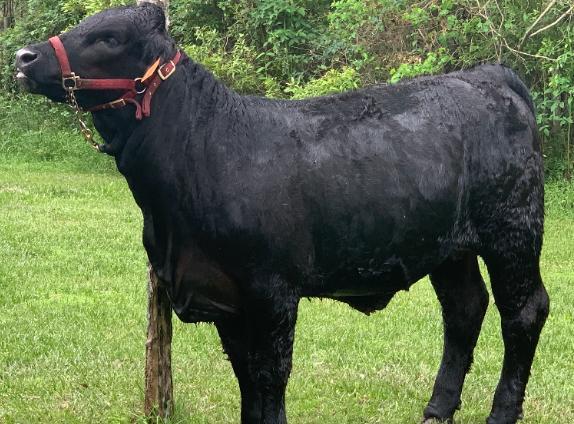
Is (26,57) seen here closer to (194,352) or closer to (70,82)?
(70,82)

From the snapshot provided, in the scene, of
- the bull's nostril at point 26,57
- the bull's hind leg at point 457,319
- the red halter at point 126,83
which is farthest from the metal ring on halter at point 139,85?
the bull's hind leg at point 457,319

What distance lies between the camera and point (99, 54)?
367cm

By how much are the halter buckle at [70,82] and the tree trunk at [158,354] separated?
1416 mm

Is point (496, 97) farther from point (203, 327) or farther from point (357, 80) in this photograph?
point (357, 80)

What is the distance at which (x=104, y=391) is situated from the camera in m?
5.68

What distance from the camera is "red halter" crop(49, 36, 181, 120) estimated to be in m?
3.63

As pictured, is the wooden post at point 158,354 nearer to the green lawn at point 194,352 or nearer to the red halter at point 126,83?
the green lawn at point 194,352

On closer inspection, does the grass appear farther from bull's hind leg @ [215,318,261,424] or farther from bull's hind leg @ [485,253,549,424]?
bull's hind leg @ [215,318,261,424]

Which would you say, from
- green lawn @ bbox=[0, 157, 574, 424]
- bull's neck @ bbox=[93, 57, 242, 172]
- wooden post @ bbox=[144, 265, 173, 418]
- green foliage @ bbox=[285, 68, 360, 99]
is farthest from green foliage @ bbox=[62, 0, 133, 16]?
bull's neck @ bbox=[93, 57, 242, 172]

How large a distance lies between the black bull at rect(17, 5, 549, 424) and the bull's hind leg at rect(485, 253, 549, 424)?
0.6 inches

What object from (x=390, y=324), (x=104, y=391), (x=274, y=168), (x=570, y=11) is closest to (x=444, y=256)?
(x=274, y=168)

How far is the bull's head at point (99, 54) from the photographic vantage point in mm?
3607

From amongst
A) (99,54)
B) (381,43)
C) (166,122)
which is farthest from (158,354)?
(381,43)

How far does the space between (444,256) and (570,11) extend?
8.73 m
